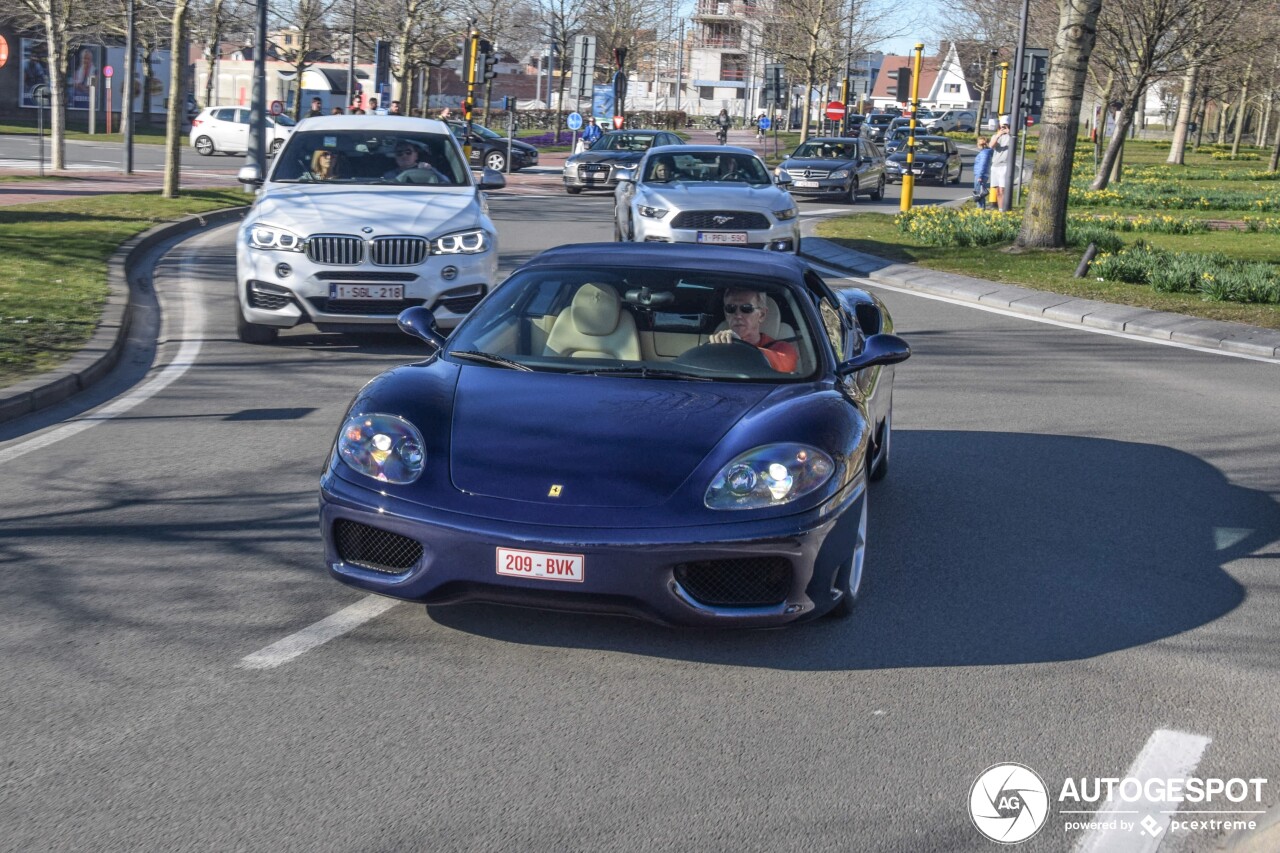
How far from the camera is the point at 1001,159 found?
30.5 meters

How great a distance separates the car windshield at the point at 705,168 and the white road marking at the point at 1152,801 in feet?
53.7

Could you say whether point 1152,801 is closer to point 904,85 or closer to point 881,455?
point 881,455

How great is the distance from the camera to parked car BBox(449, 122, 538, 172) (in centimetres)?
4300

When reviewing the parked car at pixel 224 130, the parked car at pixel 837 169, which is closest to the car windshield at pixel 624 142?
the parked car at pixel 837 169

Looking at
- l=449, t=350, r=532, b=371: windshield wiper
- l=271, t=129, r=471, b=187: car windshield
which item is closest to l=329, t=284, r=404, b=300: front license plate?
l=271, t=129, r=471, b=187: car windshield

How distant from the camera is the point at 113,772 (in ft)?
12.7

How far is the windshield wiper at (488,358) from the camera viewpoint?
5.75m

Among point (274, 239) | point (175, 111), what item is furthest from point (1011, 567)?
point (175, 111)

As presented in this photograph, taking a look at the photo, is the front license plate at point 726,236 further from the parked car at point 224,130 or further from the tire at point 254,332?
the parked car at point 224,130

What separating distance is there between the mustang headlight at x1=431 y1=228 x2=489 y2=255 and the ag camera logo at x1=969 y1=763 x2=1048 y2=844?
7.97m

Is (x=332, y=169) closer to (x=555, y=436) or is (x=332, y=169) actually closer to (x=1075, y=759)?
(x=555, y=436)

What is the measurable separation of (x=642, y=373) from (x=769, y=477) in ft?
3.16

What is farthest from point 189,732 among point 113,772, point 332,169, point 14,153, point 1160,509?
point 14,153

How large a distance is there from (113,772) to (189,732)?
0.31 m
